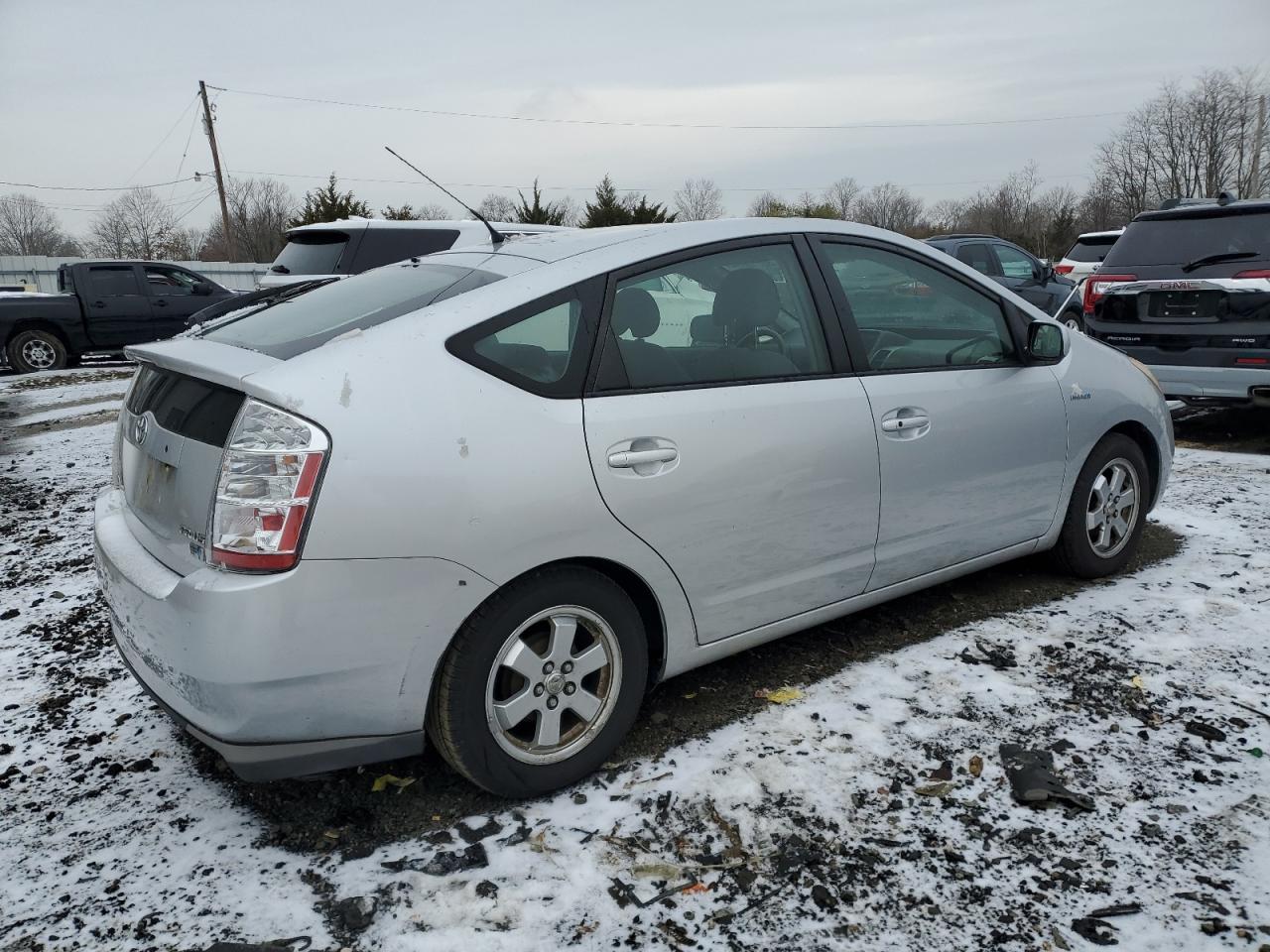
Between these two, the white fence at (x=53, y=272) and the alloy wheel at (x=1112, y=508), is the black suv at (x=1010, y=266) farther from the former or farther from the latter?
the white fence at (x=53, y=272)

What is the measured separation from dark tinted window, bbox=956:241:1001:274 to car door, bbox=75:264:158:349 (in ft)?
42.2

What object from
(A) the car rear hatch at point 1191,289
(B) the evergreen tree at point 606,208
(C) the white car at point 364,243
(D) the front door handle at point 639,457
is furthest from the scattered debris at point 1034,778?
(B) the evergreen tree at point 606,208

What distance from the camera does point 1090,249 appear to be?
17.3m

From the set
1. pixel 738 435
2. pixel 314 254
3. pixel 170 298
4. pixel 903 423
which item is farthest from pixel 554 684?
pixel 170 298

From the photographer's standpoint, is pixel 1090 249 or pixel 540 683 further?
pixel 1090 249

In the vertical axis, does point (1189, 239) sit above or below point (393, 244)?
below

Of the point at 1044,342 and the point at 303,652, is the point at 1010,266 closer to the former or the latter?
the point at 1044,342

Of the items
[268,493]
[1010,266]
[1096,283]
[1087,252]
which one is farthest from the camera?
[1087,252]

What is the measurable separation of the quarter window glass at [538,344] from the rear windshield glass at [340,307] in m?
0.24

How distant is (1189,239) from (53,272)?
Answer: 151 feet

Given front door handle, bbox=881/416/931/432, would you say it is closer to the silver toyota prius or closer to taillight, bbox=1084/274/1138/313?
the silver toyota prius

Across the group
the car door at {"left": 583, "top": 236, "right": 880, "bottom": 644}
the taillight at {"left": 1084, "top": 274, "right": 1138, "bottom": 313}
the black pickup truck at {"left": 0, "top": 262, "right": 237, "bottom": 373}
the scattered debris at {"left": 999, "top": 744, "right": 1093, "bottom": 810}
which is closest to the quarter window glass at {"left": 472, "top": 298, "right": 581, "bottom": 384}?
the car door at {"left": 583, "top": 236, "right": 880, "bottom": 644}

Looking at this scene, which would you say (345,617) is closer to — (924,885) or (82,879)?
(82,879)

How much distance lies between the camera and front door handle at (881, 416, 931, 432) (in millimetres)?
3224
